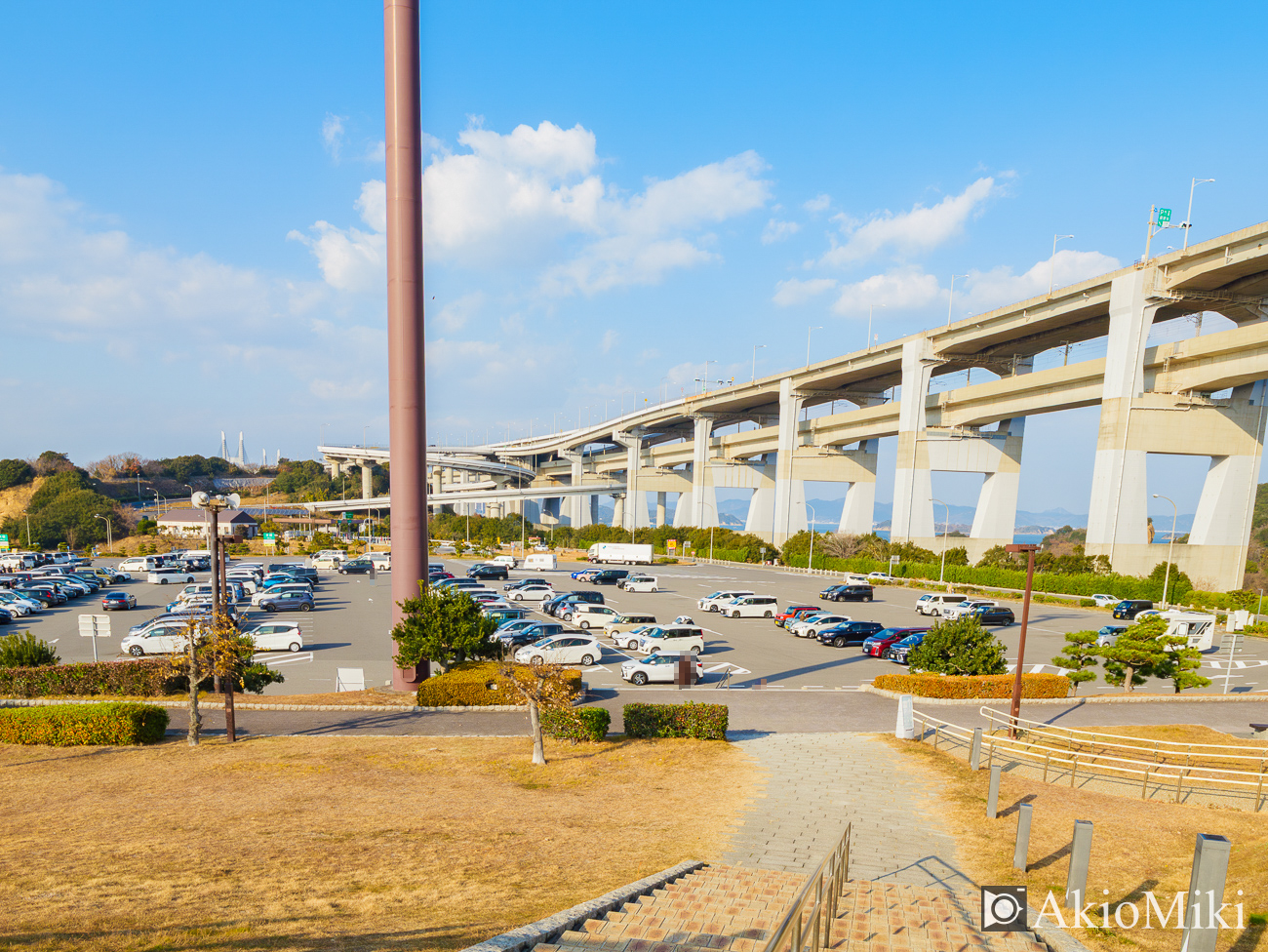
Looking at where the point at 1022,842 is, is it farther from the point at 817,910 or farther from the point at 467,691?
the point at 467,691

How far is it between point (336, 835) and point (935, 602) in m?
43.1

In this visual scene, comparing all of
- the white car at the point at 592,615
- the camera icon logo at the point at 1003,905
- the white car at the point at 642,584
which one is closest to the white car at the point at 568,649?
the white car at the point at 592,615

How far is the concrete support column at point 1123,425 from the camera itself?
50.8 meters

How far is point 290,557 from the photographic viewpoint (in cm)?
8669

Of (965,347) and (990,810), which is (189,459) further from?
(990,810)

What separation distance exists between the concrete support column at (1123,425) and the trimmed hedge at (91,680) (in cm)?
5865

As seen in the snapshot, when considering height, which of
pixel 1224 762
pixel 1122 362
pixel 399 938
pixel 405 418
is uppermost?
pixel 1122 362

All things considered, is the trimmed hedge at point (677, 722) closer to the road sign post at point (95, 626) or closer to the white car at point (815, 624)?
the road sign post at point (95, 626)

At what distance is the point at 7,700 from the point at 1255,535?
141849 mm

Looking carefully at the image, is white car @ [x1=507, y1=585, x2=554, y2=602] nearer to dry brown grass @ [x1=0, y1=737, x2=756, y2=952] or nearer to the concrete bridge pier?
dry brown grass @ [x1=0, y1=737, x2=756, y2=952]

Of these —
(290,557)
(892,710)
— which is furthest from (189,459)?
(892,710)

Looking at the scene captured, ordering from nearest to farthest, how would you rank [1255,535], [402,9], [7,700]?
1. [7,700]
2. [402,9]
3. [1255,535]

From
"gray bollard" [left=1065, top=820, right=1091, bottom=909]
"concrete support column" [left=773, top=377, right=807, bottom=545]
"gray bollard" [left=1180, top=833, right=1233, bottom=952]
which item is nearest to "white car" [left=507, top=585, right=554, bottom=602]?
"gray bollard" [left=1065, top=820, right=1091, bottom=909]

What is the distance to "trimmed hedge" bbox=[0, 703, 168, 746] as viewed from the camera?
1783 centimetres
